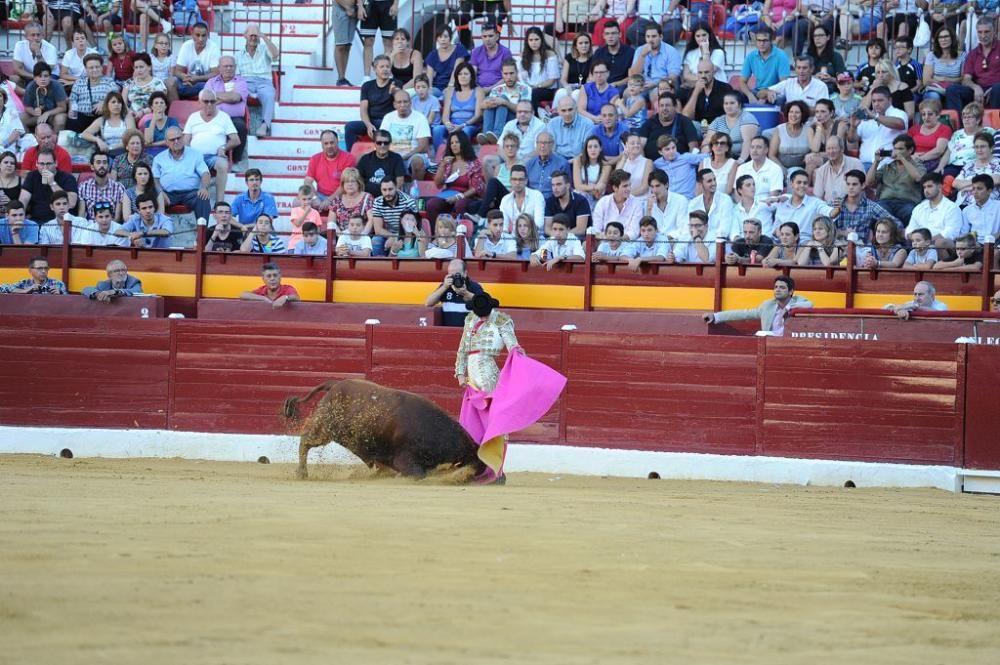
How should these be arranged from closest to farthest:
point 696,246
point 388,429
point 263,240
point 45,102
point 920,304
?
point 388,429 → point 920,304 → point 696,246 → point 263,240 → point 45,102

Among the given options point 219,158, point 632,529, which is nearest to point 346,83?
point 219,158

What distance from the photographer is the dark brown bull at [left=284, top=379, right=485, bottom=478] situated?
902 centimetres

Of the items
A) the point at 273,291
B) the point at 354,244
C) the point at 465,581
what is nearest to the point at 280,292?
the point at 273,291

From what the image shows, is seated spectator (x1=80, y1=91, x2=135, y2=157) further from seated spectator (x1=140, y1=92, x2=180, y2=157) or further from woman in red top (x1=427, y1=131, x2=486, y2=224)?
woman in red top (x1=427, y1=131, x2=486, y2=224)

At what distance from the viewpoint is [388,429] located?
9.03 meters

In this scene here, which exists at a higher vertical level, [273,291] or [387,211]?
[387,211]

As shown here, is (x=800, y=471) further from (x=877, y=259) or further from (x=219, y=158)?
(x=219, y=158)

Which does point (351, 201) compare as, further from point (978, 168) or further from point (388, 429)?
point (978, 168)

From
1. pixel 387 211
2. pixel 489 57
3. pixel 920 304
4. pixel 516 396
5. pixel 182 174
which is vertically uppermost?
pixel 489 57

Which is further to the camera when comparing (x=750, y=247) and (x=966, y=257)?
(x=750, y=247)

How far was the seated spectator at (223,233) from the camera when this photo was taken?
12.8 metres

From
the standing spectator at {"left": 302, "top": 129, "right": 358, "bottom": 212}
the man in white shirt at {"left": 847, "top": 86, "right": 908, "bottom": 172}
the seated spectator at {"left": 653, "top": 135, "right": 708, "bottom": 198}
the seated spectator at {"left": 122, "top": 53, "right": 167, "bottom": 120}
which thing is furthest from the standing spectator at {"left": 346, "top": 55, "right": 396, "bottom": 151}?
the man in white shirt at {"left": 847, "top": 86, "right": 908, "bottom": 172}

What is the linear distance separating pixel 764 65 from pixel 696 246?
267 cm

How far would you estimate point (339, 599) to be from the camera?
518cm
